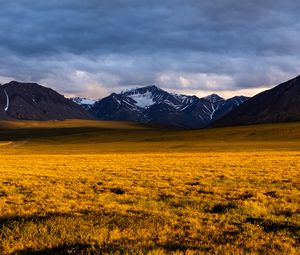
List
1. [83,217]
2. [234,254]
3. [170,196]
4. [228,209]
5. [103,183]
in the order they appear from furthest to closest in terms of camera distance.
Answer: [103,183], [170,196], [228,209], [83,217], [234,254]

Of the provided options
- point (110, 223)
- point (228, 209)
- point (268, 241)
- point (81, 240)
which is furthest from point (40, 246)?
point (228, 209)

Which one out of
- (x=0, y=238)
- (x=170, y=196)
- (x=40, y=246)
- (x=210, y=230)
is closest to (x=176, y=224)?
(x=210, y=230)

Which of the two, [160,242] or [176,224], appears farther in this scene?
[176,224]

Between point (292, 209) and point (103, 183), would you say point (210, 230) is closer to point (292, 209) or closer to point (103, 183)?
point (292, 209)

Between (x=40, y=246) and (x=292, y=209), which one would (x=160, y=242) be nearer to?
(x=40, y=246)

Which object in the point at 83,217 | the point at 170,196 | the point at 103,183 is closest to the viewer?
the point at 83,217

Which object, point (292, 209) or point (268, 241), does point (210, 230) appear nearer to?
point (268, 241)

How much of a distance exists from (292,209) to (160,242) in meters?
8.49

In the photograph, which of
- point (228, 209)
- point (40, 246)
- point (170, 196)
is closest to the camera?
point (40, 246)

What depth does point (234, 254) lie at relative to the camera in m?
10.8

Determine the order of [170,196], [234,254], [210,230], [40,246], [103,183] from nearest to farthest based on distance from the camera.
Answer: [234,254]
[40,246]
[210,230]
[170,196]
[103,183]

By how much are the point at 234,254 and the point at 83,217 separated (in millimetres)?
6569

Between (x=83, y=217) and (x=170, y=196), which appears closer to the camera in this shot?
(x=83, y=217)

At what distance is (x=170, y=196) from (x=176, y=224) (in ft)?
25.0
